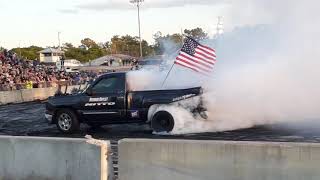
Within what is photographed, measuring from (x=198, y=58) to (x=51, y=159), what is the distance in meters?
8.22

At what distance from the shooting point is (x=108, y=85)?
1494 centimetres

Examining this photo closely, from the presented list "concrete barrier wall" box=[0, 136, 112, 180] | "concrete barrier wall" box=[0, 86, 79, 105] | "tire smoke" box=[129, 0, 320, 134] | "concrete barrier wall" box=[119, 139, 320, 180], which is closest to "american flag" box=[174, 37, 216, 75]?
"tire smoke" box=[129, 0, 320, 134]

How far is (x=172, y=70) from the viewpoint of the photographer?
608 inches

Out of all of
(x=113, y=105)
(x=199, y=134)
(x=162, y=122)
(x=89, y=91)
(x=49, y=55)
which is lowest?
(x=199, y=134)

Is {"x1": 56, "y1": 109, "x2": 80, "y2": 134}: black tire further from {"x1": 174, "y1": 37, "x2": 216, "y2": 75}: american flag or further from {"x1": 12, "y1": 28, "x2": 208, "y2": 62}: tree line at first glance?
{"x1": 12, "y1": 28, "x2": 208, "y2": 62}: tree line

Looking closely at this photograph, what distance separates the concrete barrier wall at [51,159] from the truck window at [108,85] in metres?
6.99

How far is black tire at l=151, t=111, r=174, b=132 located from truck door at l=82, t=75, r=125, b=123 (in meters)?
1.01

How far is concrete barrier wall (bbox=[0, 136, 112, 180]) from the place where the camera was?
7062 millimetres

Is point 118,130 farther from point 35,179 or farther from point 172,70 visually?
point 35,179

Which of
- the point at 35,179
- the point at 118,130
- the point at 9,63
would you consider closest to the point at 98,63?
the point at 9,63

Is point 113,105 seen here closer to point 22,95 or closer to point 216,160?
point 216,160

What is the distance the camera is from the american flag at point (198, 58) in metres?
15.2

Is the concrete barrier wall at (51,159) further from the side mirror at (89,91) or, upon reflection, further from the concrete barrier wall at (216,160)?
the side mirror at (89,91)

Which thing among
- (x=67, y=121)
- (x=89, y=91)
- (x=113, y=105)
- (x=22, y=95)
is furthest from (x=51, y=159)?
(x=22, y=95)
